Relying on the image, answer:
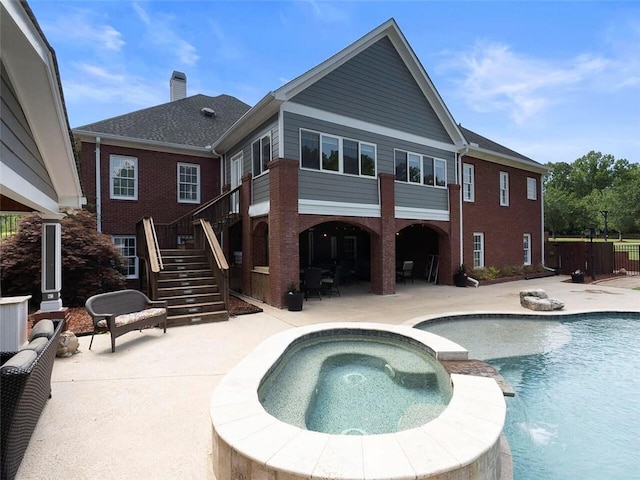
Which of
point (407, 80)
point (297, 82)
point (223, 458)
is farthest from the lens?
point (407, 80)

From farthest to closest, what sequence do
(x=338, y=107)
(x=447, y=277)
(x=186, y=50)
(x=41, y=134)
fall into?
(x=447, y=277) < (x=186, y=50) < (x=338, y=107) < (x=41, y=134)

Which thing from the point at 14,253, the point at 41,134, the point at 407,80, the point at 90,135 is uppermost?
the point at 407,80

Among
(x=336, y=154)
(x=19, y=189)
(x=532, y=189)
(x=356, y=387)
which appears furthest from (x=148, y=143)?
(x=532, y=189)

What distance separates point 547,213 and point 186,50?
5194 centimetres

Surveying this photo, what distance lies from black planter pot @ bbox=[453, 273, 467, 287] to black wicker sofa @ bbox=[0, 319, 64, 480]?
14.0m

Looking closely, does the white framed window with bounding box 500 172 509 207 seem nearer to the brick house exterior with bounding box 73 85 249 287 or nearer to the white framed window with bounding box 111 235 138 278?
the brick house exterior with bounding box 73 85 249 287

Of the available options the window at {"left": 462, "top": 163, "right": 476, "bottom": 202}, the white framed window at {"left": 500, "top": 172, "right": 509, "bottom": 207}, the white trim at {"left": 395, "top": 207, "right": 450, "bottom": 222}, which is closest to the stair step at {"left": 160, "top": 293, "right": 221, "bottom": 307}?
the white trim at {"left": 395, "top": 207, "right": 450, "bottom": 222}

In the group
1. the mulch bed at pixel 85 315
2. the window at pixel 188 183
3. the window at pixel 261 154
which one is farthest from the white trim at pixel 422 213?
the window at pixel 188 183

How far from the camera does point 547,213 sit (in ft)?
157

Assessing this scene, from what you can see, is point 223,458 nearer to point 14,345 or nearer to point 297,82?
point 14,345

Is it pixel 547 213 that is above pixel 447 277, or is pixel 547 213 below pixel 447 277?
above

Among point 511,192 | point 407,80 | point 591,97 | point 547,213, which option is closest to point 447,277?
point 511,192

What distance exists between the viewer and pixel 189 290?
8.95 meters

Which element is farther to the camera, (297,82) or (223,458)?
(297,82)
